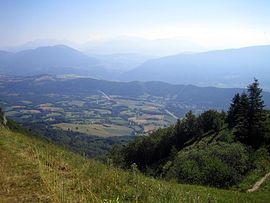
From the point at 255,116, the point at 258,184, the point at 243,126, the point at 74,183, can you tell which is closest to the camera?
the point at 74,183

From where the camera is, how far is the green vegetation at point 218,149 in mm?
25828

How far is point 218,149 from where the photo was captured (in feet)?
111

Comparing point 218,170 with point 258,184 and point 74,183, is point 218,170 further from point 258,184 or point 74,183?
point 74,183

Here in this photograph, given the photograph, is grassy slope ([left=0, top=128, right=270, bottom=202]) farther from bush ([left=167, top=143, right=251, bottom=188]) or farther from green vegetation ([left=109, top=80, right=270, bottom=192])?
bush ([left=167, top=143, right=251, bottom=188])

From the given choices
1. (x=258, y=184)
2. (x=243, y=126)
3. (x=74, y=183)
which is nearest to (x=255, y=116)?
(x=243, y=126)

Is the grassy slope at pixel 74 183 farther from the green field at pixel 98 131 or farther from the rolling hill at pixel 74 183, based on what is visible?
the green field at pixel 98 131

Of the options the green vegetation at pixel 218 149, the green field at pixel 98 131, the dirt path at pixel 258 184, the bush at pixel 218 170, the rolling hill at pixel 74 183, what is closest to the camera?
the rolling hill at pixel 74 183

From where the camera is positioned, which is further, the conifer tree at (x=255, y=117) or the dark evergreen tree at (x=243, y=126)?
the dark evergreen tree at (x=243, y=126)

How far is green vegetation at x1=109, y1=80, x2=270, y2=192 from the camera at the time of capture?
25.8 meters

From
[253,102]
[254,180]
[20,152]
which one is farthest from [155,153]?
[20,152]

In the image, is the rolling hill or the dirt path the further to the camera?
the dirt path

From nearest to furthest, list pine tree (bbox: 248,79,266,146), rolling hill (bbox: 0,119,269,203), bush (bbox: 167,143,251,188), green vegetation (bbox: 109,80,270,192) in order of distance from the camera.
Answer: rolling hill (bbox: 0,119,269,203) < bush (bbox: 167,143,251,188) < green vegetation (bbox: 109,80,270,192) < pine tree (bbox: 248,79,266,146)

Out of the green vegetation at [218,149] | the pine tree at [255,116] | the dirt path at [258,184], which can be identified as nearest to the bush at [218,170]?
the green vegetation at [218,149]

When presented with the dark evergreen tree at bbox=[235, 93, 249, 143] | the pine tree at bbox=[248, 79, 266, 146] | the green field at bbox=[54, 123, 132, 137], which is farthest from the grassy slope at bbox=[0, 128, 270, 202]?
the green field at bbox=[54, 123, 132, 137]
